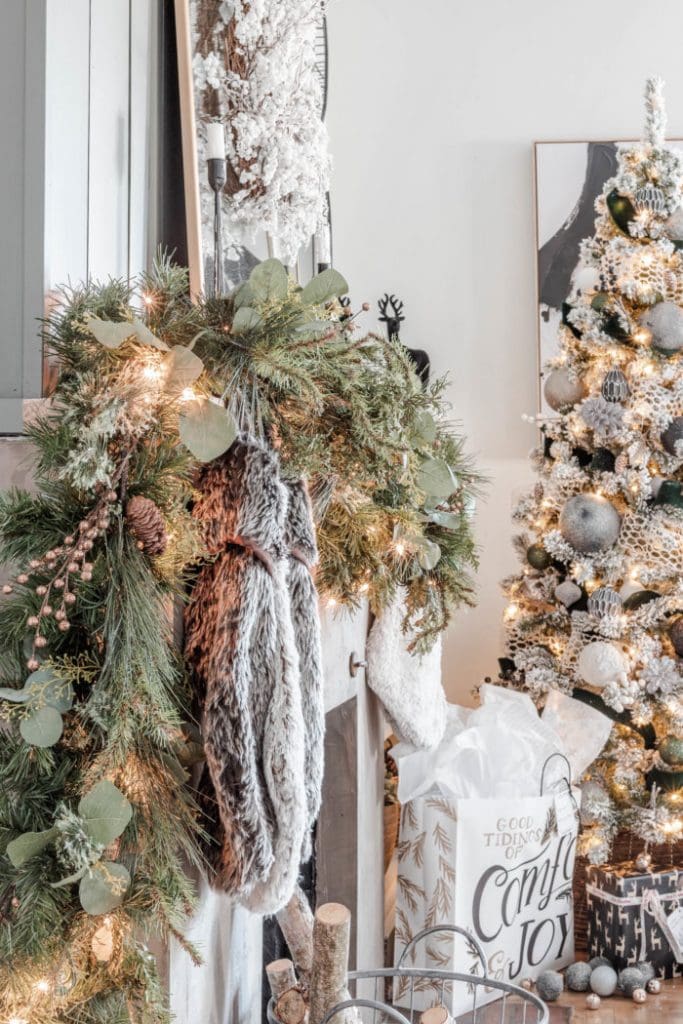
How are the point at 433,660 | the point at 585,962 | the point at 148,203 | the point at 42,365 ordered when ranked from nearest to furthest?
the point at 42,365 → the point at 148,203 → the point at 433,660 → the point at 585,962

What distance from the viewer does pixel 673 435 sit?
6.39ft

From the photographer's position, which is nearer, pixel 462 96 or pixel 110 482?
pixel 110 482

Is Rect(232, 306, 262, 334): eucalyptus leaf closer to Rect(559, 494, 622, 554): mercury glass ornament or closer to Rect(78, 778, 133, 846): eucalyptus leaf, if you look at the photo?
Rect(78, 778, 133, 846): eucalyptus leaf

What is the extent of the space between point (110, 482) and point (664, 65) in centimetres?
246

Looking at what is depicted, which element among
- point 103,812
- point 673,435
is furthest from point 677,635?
point 103,812

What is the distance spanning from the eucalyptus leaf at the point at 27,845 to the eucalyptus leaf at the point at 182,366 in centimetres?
32

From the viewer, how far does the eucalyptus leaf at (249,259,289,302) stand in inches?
30.4

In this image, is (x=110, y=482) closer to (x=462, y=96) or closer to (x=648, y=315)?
(x=648, y=315)

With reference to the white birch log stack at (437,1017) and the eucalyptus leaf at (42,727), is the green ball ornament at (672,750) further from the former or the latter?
the eucalyptus leaf at (42,727)

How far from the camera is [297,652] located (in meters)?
0.85

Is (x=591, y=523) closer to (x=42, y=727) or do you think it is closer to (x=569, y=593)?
(x=569, y=593)

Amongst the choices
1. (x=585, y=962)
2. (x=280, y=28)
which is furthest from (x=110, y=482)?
(x=585, y=962)

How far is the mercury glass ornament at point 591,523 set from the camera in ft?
6.51

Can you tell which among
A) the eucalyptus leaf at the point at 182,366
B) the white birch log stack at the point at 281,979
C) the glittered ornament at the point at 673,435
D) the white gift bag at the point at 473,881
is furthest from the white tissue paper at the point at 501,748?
the eucalyptus leaf at the point at 182,366
